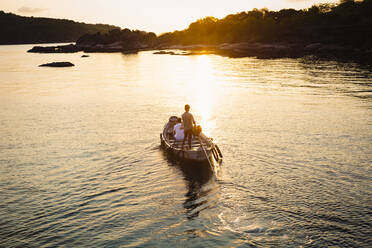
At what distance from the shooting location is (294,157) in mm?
19766

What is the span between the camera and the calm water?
12445mm

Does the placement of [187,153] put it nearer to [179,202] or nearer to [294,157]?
[179,202]

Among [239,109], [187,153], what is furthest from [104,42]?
[187,153]

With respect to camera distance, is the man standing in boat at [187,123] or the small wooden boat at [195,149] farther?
the man standing in boat at [187,123]

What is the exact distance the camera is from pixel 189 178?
1755 cm

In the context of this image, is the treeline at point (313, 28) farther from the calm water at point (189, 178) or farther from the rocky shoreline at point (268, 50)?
the calm water at point (189, 178)

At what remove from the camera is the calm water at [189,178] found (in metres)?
12.4

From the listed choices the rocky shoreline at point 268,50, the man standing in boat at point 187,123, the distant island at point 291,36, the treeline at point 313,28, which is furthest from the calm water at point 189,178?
the treeline at point 313,28

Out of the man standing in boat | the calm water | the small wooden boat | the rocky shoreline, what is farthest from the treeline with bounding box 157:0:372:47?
the man standing in boat

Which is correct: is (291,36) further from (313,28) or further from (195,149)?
(195,149)

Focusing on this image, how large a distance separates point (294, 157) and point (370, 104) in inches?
751

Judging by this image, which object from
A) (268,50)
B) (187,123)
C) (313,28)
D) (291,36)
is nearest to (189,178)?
(187,123)

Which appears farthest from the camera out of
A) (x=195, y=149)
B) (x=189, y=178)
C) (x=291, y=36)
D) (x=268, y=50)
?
(x=291, y=36)

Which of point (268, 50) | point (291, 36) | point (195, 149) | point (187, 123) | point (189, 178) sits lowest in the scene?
point (189, 178)
